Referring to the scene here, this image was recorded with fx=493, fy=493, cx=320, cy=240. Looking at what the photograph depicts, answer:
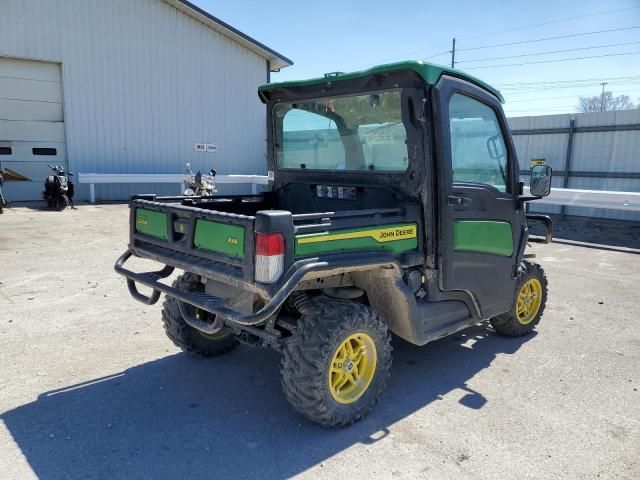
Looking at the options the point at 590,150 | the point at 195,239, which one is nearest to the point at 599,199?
the point at 590,150

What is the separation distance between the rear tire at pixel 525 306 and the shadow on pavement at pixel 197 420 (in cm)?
55

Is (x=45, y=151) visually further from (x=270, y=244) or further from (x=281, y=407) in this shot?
(x=270, y=244)

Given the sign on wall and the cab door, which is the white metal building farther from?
the cab door

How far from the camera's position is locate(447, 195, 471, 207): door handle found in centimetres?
354

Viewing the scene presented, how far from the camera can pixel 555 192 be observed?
11.2 metres

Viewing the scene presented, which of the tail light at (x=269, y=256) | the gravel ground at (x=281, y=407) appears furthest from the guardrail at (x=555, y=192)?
the tail light at (x=269, y=256)

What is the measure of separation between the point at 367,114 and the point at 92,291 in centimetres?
409

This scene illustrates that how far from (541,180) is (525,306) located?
1.36 metres

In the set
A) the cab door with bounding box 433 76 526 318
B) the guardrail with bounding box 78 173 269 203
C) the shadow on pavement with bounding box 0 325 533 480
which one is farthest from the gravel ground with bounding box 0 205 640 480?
the guardrail with bounding box 78 173 269 203

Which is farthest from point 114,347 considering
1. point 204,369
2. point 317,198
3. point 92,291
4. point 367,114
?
point 367,114

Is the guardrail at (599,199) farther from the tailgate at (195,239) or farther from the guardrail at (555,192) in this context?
Answer: the tailgate at (195,239)

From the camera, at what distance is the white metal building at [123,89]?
13.3 metres

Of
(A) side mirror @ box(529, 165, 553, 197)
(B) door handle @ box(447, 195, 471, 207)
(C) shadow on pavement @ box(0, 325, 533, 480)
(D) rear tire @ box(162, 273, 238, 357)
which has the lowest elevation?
(C) shadow on pavement @ box(0, 325, 533, 480)

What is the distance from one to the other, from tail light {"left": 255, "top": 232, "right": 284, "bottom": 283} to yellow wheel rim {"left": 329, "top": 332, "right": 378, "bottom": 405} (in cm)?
72
